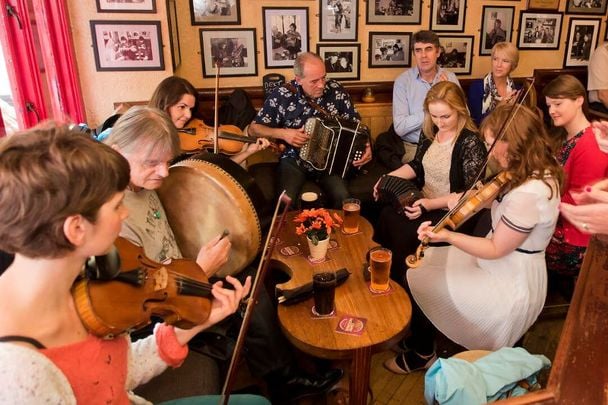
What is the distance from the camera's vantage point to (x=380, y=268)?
2.00 metres

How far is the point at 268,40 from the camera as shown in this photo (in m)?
4.21

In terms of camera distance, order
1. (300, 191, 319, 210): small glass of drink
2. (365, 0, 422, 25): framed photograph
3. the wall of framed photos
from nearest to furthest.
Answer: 1. (300, 191, 319, 210): small glass of drink
2. the wall of framed photos
3. (365, 0, 422, 25): framed photograph

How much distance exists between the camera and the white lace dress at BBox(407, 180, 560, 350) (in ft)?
6.52

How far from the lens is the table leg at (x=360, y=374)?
69.5 inches

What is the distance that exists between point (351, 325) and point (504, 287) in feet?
2.46

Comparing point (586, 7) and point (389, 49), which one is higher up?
point (586, 7)

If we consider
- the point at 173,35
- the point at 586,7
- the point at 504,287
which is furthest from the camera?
the point at 586,7

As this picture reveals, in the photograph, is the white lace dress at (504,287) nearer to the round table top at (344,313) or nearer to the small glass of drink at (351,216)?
the round table top at (344,313)

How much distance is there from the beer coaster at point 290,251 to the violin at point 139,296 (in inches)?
30.7

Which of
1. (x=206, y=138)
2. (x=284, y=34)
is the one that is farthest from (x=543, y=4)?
(x=206, y=138)

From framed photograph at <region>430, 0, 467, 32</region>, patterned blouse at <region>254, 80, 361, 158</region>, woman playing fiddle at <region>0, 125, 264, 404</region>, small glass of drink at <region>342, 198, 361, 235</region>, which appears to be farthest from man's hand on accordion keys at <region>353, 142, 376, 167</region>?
woman playing fiddle at <region>0, 125, 264, 404</region>

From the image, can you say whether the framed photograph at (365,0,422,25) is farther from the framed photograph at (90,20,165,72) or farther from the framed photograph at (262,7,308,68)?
the framed photograph at (90,20,165,72)

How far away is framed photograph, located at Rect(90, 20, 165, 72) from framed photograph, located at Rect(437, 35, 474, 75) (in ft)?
9.08

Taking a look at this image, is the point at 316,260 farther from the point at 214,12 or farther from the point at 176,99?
the point at 214,12
